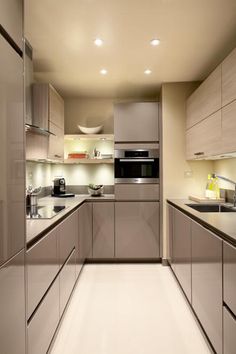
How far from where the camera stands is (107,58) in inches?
102

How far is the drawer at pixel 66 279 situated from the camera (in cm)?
205

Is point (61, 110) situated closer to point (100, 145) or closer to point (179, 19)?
point (100, 145)

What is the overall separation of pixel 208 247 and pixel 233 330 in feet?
1.71

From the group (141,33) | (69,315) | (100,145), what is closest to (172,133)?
(100,145)

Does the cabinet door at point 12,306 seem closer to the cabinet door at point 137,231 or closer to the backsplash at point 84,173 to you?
the cabinet door at point 137,231

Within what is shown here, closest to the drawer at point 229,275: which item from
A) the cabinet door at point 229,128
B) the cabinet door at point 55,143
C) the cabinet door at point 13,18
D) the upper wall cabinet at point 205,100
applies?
the cabinet door at point 229,128

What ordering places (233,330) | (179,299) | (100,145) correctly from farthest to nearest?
(100,145)
(179,299)
(233,330)

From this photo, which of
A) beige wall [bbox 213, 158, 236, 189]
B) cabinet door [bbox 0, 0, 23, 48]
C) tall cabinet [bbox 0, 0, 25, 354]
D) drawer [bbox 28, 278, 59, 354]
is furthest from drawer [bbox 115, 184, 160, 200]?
cabinet door [bbox 0, 0, 23, 48]

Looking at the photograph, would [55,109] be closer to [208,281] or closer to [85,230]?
[85,230]

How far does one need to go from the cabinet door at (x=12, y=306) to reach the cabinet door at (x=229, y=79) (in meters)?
1.86

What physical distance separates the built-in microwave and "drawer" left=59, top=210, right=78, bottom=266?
1.01m

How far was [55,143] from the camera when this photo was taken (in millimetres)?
3180

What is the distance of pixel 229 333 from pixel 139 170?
234 centimetres

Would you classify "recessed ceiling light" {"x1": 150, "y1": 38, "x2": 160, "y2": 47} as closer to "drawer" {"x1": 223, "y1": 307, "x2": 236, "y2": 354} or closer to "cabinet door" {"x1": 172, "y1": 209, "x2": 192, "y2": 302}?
"cabinet door" {"x1": 172, "y1": 209, "x2": 192, "y2": 302}
